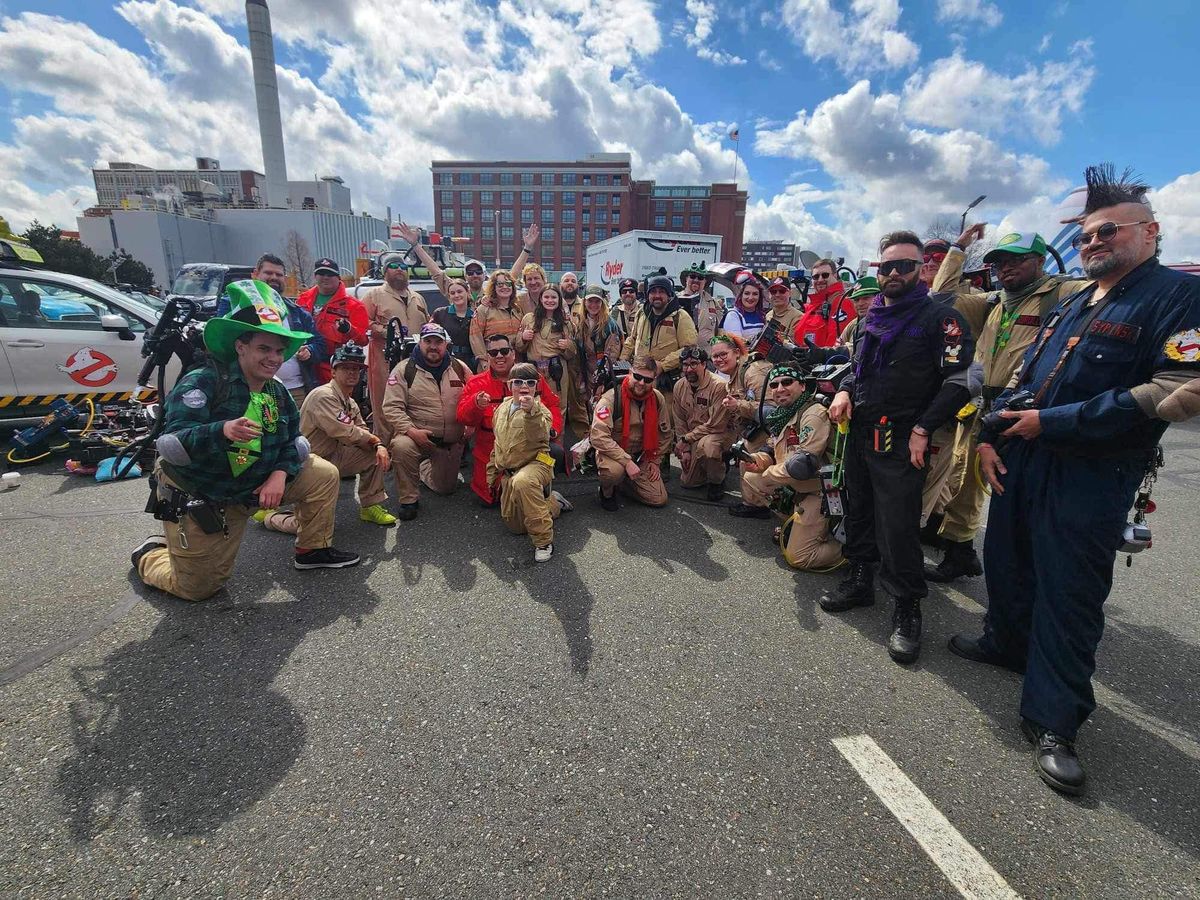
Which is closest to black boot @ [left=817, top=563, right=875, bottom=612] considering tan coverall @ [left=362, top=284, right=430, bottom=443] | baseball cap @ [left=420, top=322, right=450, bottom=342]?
baseball cap @ [left=420, top=322, right=450, bottom=342]

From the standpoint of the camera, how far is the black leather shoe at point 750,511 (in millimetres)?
4684

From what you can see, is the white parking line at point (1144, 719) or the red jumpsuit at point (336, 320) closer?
the white parking line at point (1144, 719)

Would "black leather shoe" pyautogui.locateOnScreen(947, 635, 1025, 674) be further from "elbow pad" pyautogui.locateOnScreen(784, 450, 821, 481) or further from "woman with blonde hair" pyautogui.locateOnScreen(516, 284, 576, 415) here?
"woman with blonde hair" pyautogui.locateOnScreen(516, 284, 576, 415)

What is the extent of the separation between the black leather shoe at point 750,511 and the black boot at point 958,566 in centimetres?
133

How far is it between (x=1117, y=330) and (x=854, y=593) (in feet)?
6.08

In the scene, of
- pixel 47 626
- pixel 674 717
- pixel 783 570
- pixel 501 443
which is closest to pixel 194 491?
pixel 47 626

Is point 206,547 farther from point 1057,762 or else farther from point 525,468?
point 1057,762

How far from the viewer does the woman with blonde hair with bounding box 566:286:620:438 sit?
258 inches

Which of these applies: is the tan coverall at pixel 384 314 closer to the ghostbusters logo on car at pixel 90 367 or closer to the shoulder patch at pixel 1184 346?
the ghostbusters logo on car at pixel 90 367

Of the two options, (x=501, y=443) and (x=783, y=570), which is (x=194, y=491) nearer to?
(x=501, y=443)

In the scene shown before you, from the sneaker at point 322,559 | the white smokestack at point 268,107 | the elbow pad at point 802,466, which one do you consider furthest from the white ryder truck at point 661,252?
the white smokestack at point 268,107

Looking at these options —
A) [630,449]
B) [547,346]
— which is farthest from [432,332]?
[630,449]

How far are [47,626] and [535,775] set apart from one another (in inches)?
109

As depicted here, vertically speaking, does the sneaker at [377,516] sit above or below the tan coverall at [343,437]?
below
